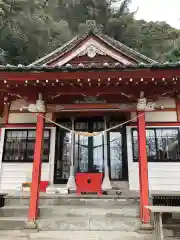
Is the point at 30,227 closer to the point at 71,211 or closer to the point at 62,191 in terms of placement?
the point at 71,211

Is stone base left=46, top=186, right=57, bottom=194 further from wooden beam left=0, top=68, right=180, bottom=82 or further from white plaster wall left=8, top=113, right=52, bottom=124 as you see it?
wooden beam left=0, top=68, right=180, bottom=82

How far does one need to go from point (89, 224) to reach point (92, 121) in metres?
4.01

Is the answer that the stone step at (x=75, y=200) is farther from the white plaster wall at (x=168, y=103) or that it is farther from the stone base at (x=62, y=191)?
the white plaster wall at (x=168, y=103)

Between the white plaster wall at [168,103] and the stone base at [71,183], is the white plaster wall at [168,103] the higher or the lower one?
the higher one

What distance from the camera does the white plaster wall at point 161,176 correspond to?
297 inches

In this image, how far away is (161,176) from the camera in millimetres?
7629

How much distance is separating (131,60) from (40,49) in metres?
14.8

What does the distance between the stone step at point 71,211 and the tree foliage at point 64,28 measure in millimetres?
16764

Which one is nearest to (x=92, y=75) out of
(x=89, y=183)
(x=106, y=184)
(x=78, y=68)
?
(x=78, y=68)

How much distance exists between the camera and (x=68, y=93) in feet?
20.6

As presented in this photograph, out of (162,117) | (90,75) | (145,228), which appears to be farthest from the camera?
(162,117)

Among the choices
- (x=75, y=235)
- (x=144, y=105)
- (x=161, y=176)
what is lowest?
(x=75, y=235)

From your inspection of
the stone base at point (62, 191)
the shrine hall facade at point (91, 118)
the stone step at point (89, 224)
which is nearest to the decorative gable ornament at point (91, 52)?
the shrine hall facade at point (91, 118)

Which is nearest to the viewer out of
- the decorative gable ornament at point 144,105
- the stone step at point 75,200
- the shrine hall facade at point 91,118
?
the shrine hall facade at point 91,118
